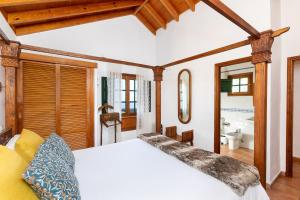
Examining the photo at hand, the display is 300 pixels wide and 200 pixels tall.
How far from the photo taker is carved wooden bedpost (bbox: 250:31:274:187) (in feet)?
6.03

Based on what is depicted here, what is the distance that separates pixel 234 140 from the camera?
4004 millimetres

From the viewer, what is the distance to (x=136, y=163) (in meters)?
1.71

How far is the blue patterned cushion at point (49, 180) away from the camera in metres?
0.84

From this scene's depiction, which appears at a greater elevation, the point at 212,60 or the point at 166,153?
the point at 212,60

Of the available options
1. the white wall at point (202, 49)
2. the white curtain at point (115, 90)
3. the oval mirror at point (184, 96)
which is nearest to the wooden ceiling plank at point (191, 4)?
the white wall at point (202, 49)

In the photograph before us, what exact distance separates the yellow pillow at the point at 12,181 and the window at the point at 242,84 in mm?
4869

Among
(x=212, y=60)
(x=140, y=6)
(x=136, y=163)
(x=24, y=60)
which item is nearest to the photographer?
(x=136, y=163)

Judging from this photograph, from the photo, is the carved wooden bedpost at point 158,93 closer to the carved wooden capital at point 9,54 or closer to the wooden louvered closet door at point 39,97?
the wooden louvered closet door at point 39,97

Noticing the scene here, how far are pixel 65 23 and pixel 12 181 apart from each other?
3.22 metres

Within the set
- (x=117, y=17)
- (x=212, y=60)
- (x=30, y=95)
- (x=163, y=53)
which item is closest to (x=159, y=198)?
(x=212, y=60)

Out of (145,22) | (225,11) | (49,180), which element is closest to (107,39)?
(145,22)

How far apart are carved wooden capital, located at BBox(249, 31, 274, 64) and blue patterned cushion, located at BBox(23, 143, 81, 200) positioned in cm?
225

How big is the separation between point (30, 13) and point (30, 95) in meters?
1.35

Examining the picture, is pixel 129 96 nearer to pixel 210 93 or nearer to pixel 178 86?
pixel 178 86
